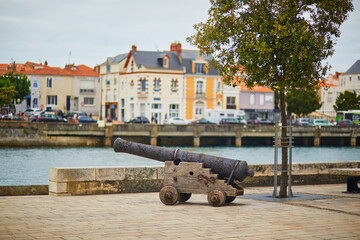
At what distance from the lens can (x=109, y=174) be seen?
12844mm

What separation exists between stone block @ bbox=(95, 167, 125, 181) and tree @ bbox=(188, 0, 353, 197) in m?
3.65

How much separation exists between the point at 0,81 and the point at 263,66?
2912 inches

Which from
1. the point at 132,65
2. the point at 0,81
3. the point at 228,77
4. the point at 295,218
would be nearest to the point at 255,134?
the point at 132,65

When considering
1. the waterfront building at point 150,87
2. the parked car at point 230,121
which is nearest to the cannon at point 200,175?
the parked car at point 230,121

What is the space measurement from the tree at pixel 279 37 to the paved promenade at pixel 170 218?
2.17m

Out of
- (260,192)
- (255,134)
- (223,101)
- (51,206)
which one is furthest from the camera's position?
(223,101)

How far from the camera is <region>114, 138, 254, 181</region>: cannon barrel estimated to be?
1088 centimetres

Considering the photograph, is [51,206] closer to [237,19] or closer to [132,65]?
[237,19]

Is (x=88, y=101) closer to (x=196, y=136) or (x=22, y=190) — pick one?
(x=196, y=136)

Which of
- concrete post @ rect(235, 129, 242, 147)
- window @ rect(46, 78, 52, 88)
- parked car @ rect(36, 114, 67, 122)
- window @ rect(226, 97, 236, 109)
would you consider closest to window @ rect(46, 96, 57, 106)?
window @ rect(46, 78, 52, 88)

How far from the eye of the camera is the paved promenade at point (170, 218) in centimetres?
814

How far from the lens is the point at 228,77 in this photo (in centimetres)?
1419

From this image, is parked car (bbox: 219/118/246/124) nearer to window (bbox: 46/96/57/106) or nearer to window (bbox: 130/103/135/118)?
window (bbox: 130/103/135/118)

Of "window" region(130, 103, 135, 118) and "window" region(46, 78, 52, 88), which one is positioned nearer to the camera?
"window" region(130, 103, 135, 118)
